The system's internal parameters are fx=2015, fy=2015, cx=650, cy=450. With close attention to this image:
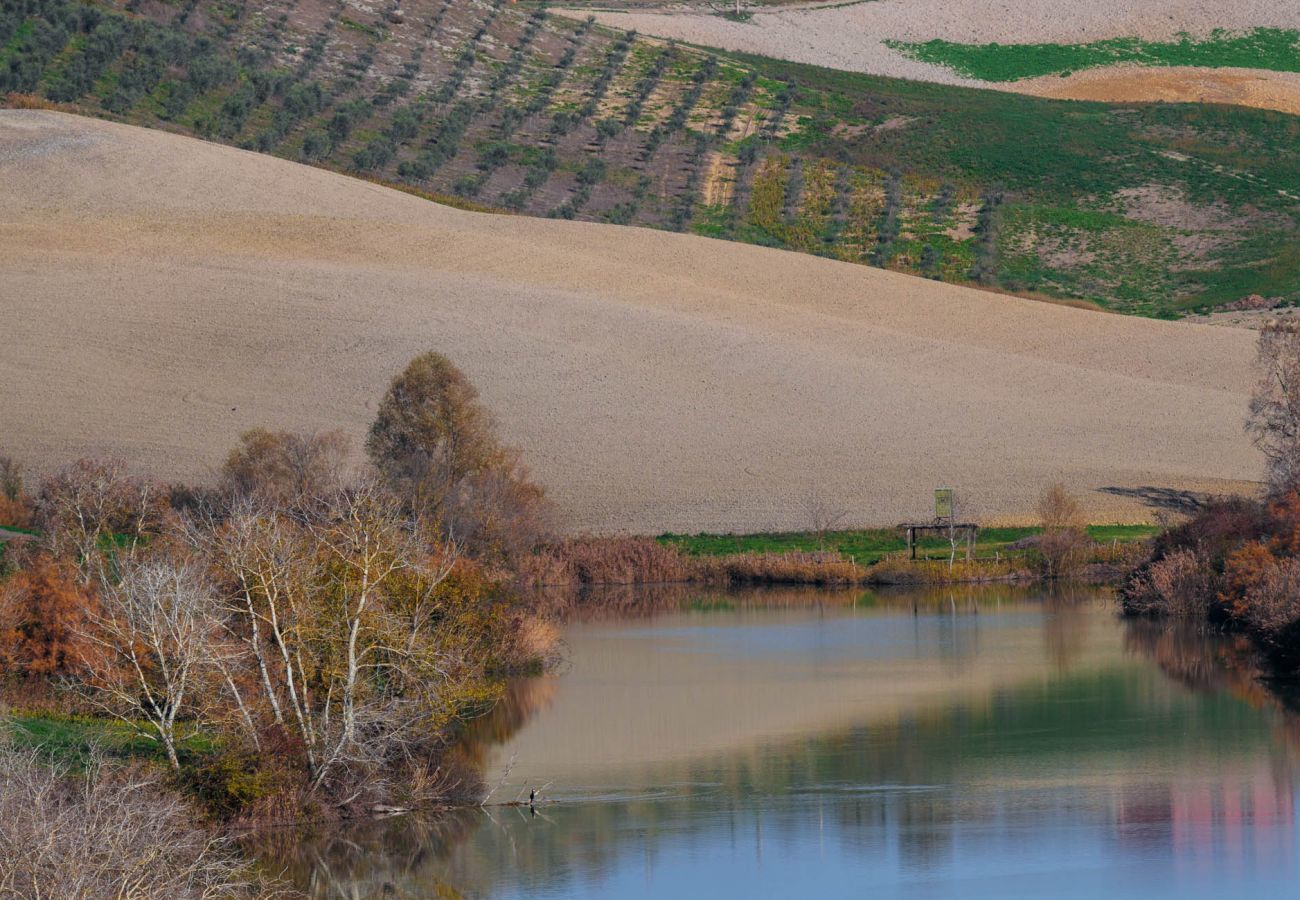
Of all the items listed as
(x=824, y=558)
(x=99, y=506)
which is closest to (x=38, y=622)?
(x=99, y=506)

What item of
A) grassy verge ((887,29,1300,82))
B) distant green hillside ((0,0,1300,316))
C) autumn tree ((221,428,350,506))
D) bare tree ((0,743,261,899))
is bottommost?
bare tree ((0,743,261,899))

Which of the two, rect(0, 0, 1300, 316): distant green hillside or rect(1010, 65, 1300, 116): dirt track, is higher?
rect(1010, 65, 1300, 116): dirt track

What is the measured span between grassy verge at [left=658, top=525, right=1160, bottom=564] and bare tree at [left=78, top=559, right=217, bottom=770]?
936 inches

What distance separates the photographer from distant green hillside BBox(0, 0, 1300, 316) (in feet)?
275

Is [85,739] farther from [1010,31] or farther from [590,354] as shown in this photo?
[1010,31]

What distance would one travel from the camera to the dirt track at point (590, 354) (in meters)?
49.7

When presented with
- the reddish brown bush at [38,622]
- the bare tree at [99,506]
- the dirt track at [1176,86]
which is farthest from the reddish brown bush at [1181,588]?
the dirt track at [1176,86]

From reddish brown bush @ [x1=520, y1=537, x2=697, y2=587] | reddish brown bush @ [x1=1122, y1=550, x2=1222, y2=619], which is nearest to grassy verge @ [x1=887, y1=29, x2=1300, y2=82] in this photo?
reddish brown bush @ [x1=520, y1=537, x2=697, y2=587]

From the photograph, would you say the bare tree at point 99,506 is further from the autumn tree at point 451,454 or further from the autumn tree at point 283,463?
the autumn tree at point 451,454

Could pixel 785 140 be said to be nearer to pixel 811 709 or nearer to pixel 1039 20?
pixel 1039 20

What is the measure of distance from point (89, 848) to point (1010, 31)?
138836 millimetres

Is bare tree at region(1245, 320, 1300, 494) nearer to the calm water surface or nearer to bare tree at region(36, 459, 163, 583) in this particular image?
the calm water surface

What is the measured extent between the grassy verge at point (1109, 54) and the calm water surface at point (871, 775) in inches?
4112

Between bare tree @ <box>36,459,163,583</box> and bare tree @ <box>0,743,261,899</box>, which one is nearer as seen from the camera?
bare tree @ <box>0,743,261,899</box>
